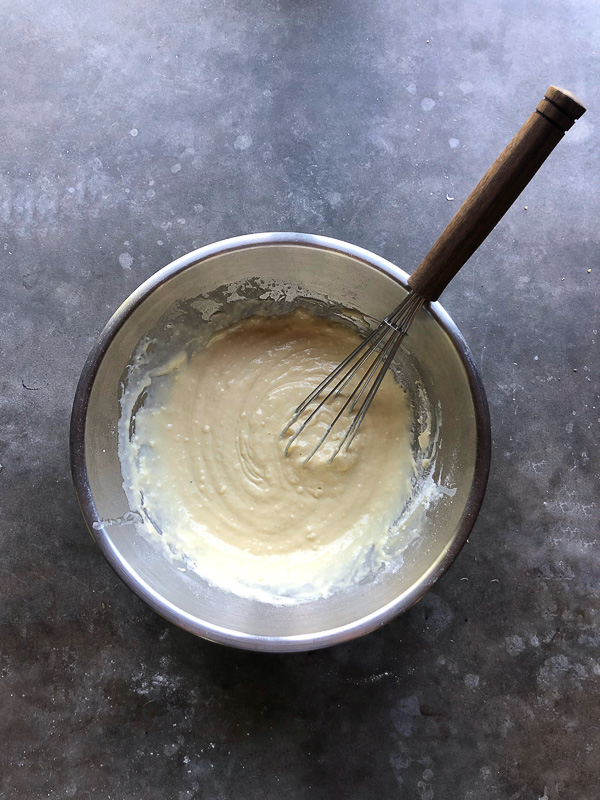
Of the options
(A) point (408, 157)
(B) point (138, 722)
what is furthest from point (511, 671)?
(A) point (408, 157)

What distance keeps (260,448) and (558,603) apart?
44.0 inches

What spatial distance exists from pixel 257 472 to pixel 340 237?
2.82ft

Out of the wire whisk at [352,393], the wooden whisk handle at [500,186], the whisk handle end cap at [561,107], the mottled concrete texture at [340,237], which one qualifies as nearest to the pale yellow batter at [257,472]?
the wire whisk at [352,393]

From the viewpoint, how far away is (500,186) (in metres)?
1.21

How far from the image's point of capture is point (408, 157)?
1955mm

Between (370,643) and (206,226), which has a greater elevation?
(206,226)

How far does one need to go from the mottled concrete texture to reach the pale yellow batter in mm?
302

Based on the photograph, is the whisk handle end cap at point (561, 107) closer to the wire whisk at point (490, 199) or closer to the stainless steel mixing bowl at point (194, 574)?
the wire whisk at point (490, 199)

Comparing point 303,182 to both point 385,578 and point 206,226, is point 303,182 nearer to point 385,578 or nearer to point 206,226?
point 206,226

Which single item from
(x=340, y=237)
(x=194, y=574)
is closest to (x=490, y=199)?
(x=340, y=237)

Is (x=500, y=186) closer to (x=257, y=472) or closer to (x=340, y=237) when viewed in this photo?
(x=340, y=237)

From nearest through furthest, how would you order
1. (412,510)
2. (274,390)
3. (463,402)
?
(463,402) → (412,510) → (274,390)

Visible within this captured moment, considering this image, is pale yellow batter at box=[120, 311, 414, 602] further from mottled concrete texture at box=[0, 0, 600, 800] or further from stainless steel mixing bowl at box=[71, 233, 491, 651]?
mottled concrete texture at box=[0, 0, 600, 800]

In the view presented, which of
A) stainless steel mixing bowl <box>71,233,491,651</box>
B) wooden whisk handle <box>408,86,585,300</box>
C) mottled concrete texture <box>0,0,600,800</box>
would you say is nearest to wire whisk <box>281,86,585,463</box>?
wooden whisk handle <box>408,86,585,300</box>
